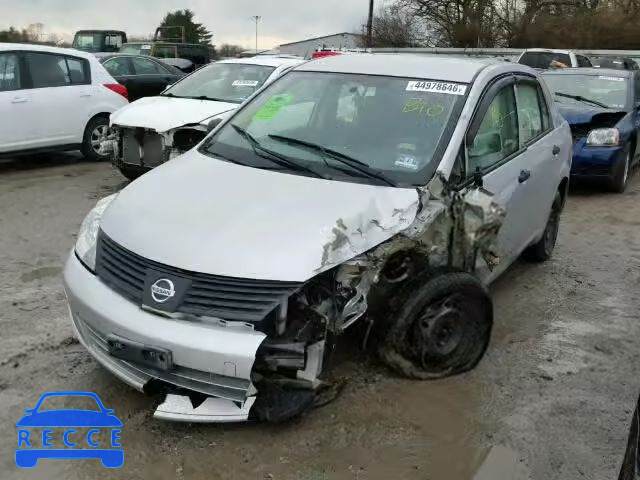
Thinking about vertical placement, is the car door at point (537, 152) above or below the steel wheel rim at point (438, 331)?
above

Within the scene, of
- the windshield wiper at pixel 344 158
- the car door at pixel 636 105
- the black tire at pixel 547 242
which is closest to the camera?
the windshield wiper at pixel 344 158

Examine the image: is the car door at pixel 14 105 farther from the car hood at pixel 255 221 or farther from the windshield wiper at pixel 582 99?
the windshield wiper at pixel 582 99

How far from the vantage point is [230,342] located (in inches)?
107

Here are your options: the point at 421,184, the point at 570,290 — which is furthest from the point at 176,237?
the point at 570,290

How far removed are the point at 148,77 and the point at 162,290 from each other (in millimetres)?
11253

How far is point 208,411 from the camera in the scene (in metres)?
2.85

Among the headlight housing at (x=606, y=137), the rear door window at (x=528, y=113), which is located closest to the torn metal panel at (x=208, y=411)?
the rear door window at (x=528, y=113)

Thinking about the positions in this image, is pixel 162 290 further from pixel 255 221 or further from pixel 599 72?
pixel 599 72

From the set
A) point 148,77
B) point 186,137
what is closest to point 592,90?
point 186,137

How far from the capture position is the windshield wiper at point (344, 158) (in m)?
3.48

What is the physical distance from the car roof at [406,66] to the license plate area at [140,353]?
233cm

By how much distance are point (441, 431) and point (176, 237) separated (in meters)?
1.62

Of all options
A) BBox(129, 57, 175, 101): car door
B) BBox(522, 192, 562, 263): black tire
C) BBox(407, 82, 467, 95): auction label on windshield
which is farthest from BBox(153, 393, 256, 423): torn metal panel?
BBox(129, 57, 175, 101): car door

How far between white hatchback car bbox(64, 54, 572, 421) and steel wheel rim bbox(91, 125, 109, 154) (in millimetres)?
5645
